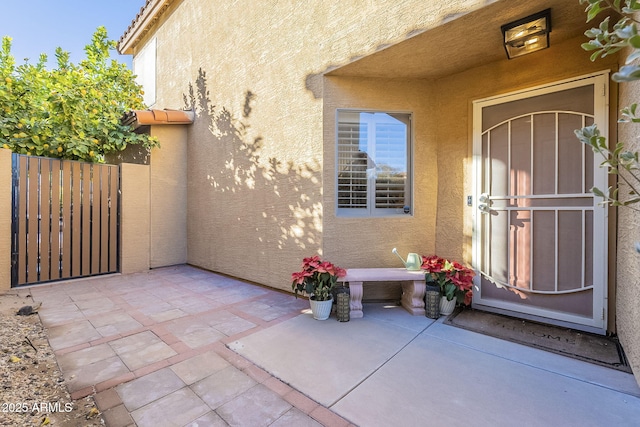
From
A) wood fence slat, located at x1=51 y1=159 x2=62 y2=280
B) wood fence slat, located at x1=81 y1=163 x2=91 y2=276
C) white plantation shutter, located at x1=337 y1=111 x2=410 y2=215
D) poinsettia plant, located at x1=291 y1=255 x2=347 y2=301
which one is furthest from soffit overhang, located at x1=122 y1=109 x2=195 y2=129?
poinsettia plant, located at x1=291 y1=255 x2=347 y2=301

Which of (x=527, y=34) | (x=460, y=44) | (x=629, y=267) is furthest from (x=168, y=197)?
(x=629, y=267)

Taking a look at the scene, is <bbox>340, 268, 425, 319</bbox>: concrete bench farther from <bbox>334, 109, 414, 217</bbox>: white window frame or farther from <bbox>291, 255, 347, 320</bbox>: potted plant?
<bbox>334, 109, 414, 217</bbox>: white window frame

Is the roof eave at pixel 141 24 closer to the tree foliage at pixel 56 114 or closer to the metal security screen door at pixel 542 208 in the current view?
the tree foliage at pixel 56 114

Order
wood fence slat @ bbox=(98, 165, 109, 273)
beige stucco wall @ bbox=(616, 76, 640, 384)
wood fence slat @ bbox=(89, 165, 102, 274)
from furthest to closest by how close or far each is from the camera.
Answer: wood fence slat @ bbox=(98, 165, 109, 273), wood fence slat @ bbox=(89, 165, 102, 274), beige stucco wall @ bbox=(616, 76, 640, 384)

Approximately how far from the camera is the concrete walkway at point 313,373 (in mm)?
2070

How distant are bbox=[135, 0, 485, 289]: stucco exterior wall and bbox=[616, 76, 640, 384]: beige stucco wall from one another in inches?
69.3

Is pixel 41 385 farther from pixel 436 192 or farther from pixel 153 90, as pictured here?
pixel 153 90

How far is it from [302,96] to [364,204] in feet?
6.41

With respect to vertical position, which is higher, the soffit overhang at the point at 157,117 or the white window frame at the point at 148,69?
the white window frame at the point at 148,69

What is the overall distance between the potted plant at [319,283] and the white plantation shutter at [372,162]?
1084 millimetres

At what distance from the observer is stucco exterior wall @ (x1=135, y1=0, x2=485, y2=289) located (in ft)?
13.4

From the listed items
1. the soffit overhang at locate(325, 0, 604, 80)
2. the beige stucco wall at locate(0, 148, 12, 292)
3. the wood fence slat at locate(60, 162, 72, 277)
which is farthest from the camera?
the wood fence slat at locate(60, 162, 72, 277)

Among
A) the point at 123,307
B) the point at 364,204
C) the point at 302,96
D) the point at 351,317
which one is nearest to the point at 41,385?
the point at 123,307

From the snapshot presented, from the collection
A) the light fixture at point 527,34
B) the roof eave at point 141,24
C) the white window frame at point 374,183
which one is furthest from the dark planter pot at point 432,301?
the roof eave at point 141,24
